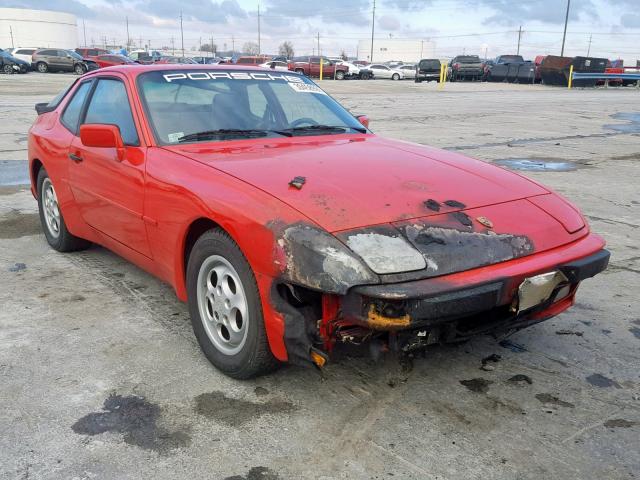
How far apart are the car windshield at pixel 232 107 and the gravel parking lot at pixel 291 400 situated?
1.12 m

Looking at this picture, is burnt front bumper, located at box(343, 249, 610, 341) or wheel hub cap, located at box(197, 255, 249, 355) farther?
wheel hub cap, located at box(197, 255, 249, 355)

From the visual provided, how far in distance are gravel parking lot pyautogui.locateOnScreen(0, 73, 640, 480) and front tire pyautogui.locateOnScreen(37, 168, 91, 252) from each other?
0.32 m

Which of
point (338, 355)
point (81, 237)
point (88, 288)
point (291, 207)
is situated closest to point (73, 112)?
point (81, 237)

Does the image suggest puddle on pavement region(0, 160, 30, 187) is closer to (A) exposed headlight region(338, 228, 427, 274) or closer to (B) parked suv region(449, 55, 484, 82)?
(A) exposed headlight region(338, 228, 427, 274)

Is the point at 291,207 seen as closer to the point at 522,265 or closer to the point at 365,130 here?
the point at 522,265

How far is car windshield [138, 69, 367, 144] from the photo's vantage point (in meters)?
3.59

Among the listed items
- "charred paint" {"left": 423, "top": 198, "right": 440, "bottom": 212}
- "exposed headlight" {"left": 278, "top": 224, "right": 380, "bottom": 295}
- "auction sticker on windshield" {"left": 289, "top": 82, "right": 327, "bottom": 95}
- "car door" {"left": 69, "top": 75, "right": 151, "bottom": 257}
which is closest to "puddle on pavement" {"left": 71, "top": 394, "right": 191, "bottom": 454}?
"exposed headlight" {"left": 278, "top": 224, "right": 380, "bottom": 295}

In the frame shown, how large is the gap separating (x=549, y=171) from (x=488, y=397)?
6533 millimetres

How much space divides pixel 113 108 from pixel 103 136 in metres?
0.54

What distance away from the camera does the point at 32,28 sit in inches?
4048

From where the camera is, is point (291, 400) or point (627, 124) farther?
point (627, 124)

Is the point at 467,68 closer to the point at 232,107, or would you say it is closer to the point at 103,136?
the point at 232,107

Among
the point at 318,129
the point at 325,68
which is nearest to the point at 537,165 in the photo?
the point at 318,129

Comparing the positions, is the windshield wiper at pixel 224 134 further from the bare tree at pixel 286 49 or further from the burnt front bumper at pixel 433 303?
the bare tree at pixel 286 49
